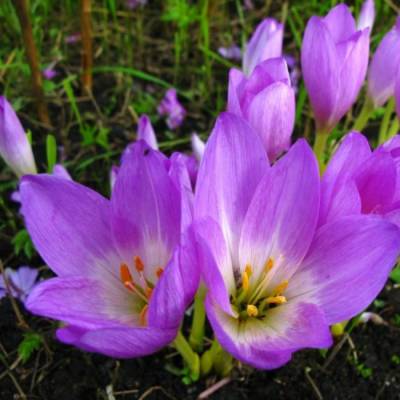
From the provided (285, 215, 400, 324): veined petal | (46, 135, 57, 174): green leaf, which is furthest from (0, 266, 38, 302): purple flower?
(285, 215, 400, 324): veined petal

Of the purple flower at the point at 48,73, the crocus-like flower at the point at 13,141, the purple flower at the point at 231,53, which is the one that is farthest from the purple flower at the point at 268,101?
the purple flower at the point at 231,53

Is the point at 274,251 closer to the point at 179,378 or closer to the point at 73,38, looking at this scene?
the point at 179,378

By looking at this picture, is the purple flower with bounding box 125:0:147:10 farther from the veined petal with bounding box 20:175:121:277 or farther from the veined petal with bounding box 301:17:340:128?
the veined petal with bounding box 20:175:121:277

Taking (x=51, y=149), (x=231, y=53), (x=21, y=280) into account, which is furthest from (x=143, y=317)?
(x=231, y=53)

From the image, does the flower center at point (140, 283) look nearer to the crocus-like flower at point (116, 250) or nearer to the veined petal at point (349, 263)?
the crocus-like flower at point (116, 250)

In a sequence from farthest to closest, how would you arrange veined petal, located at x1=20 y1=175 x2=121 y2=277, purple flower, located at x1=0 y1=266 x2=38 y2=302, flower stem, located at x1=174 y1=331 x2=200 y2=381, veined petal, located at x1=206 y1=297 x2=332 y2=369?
purple flower, located at x1=0 y1=266 x2=38 y2=302 → flower stem, located at x1=174 y1=331 x2=200 y2=381 → veined petal, located at x1=20 y1=175 x2=121 y2=277 → veined petal, located at x1=206 y1=297 x2=332 y2=369
